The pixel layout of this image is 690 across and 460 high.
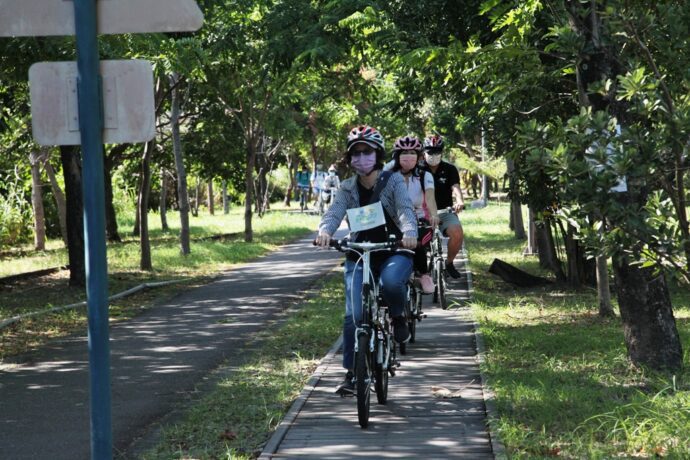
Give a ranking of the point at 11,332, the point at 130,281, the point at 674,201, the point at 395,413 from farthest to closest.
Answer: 1. the point at 130,281
2. the point at 11,332
3. the point at 395,413
4. the point at 674,201

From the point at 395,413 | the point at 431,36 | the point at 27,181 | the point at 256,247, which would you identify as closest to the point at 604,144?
the point at 395,413

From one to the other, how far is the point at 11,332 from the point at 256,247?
1347 centimetres

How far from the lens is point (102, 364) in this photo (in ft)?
14.8

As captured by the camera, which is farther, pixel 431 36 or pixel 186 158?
pixel 186 158

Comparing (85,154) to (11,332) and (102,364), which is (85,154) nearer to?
(102,364)

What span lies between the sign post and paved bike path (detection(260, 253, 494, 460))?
2015mm

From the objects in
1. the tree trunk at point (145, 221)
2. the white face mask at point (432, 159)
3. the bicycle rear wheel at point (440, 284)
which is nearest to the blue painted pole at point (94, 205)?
the bicycle rear wheel at point (440, 284)

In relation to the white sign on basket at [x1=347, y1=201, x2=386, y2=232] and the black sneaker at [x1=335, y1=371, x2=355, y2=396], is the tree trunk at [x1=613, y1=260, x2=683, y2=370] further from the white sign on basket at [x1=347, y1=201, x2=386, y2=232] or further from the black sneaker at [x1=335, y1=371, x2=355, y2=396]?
the black sneaker at [x1=335, y1=371, x2=355, y2=396]

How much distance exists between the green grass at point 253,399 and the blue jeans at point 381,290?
66cm

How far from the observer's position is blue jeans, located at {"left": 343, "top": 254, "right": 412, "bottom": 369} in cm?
757

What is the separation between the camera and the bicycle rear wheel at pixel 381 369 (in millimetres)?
7457

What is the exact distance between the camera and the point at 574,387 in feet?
25.9

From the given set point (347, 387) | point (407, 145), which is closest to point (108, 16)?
point (347, 387)

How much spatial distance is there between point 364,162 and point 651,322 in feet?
8.55
